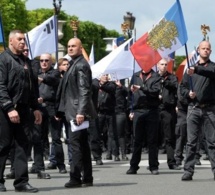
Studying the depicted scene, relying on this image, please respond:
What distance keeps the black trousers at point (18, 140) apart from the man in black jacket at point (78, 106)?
744 millimetres

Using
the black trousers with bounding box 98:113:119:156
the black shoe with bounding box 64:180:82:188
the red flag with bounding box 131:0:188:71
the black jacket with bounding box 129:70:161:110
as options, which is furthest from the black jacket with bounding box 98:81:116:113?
the black shoe with bounding box 64:180:82:188

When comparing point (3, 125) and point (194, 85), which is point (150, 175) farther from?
point (3, 125)

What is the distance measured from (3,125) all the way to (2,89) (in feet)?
1.68

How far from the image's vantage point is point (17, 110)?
42.7 ft

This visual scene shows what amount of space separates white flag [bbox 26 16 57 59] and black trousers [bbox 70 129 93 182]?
567cm

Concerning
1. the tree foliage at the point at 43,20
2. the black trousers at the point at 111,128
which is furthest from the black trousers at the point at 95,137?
the tree foliage at the point at 43,20

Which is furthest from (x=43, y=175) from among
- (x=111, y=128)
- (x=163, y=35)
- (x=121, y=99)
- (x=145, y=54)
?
(x=121, y=99)

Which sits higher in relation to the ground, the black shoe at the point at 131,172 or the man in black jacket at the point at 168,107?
the man in black jacket at the point at 168,107

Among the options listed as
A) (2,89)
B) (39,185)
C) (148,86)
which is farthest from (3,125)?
(148,86)

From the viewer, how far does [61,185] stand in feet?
46.1

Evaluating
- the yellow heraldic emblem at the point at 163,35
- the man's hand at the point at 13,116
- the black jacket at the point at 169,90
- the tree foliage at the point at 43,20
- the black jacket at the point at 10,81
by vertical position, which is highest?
the yellow heraldic emblem at the point at 163,35

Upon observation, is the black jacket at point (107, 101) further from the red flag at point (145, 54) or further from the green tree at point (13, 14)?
the green tree at point (13, 14)

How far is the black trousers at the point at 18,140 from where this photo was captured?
13.0 meters

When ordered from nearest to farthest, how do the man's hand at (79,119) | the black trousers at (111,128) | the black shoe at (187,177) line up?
the man's hand at (79,119)
the black shoe at (187,177)
the black trousers at (111,128)
